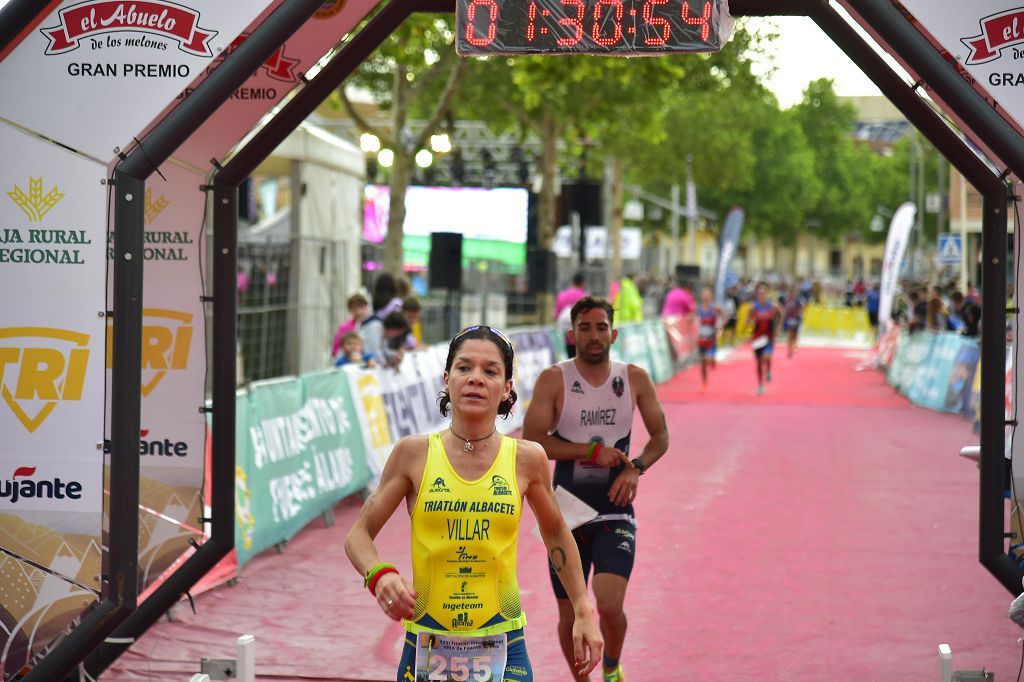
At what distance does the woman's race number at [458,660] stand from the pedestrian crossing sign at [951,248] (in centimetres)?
3024

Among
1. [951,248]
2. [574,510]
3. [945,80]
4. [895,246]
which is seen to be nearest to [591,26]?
[945,80]

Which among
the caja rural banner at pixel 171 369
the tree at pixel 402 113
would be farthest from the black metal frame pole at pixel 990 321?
the tree at pixel 402 113

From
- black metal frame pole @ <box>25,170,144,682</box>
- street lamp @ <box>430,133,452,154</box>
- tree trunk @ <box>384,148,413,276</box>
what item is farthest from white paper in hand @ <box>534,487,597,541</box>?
street lamp @ <box>430,133,452,154</box>

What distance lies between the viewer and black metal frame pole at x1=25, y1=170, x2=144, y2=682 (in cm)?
590

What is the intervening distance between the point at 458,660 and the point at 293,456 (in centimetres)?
661

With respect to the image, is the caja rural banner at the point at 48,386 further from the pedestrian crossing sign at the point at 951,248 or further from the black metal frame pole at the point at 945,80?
the pedestrian crossing sign at the point at 951,248

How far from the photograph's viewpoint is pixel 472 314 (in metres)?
25.9

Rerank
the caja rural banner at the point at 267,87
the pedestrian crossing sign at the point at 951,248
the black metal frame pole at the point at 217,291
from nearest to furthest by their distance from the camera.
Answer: the black metal frame pole at the point at 217,291 < the caja rural banner at the point at 267,87 < the pedestrian crossing sign at the point at 951,248

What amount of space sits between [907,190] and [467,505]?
110017 mm

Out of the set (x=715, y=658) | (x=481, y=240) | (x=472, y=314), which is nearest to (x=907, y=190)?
(x=481, y=240)

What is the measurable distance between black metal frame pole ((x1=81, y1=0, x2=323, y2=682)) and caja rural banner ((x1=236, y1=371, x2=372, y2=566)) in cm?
159

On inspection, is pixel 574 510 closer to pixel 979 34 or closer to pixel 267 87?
pixel 979 34

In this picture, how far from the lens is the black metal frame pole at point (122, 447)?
5.90 metres

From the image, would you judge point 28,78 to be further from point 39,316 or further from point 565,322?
point 565,322
